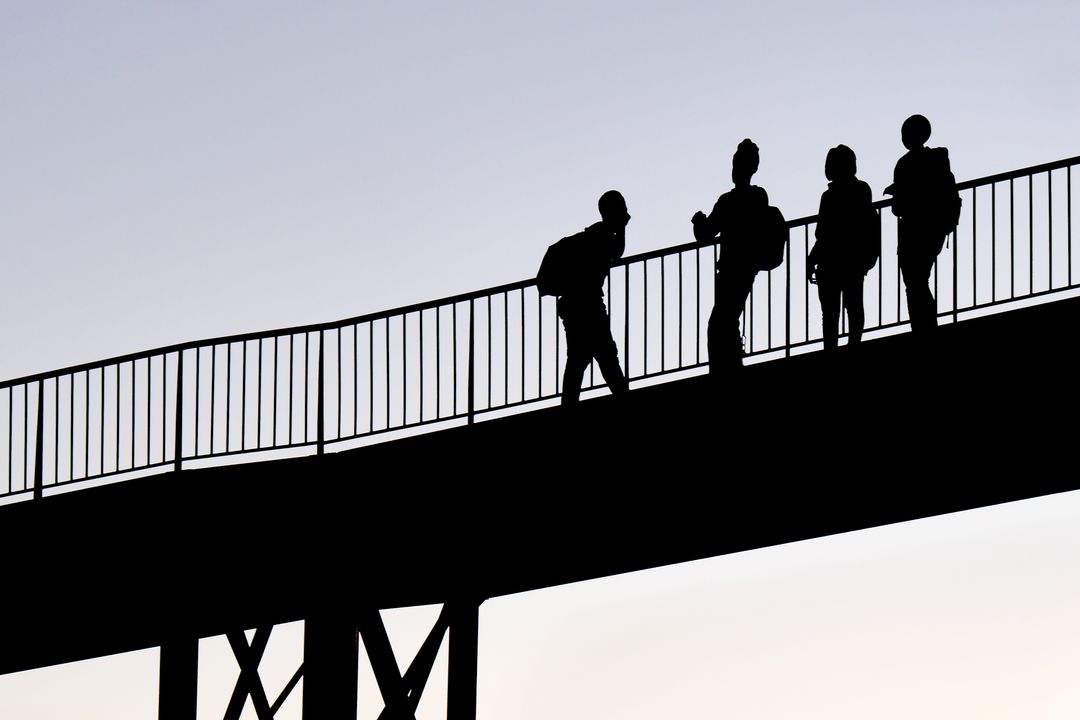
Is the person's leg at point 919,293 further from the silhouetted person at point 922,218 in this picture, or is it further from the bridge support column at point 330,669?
the bridge support column at point 330,669

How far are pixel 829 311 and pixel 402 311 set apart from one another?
4118mm

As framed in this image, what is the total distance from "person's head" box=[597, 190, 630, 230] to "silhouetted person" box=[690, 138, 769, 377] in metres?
0.93

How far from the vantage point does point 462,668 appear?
63.3 ft

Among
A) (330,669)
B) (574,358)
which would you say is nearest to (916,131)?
(574,358)

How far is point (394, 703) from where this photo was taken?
61.4 feet

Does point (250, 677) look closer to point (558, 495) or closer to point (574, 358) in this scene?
point (558, 495)

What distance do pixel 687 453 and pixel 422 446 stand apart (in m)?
2.42

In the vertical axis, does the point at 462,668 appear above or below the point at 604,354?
below

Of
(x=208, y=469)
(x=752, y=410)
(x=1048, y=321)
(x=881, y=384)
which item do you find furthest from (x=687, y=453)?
(x=208, y=469)

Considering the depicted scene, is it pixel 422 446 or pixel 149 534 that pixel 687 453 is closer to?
pixel 422 446

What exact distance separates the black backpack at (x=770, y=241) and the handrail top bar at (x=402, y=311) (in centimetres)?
17

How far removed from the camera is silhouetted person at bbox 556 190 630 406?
1750 cm

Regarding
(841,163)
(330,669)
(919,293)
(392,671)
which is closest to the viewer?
(919,293)

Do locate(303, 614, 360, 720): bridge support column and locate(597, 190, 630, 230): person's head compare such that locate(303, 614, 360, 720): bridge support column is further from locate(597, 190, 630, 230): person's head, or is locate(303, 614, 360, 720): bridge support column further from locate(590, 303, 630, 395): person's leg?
locate(597, 190, 630, 230): person's head
